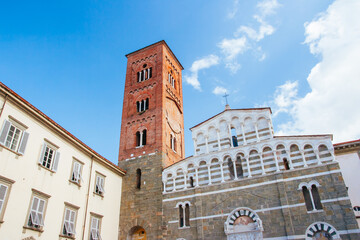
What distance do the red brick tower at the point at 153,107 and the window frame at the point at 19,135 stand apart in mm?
10247

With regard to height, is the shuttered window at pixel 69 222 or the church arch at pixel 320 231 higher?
the shuttered window at pixel 69 222

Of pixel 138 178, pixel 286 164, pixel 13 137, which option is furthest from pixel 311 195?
pixel 13 137

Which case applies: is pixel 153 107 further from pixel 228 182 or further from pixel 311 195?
pixel 311 195

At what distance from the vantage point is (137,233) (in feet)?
67.3

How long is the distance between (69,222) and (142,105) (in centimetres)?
1276

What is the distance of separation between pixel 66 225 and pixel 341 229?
14414 mm

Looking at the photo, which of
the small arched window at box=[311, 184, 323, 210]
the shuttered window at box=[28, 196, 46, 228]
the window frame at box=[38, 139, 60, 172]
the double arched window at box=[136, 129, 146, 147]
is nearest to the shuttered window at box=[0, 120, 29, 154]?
the window frame at box=[38, 139, 60, 172]

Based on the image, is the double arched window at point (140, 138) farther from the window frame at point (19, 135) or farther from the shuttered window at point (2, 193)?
the shuttered window at point (2, 193)

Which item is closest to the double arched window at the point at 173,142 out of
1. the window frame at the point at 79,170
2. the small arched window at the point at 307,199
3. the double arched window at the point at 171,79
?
the double arched window at the point at 171,79

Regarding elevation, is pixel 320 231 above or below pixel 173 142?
below

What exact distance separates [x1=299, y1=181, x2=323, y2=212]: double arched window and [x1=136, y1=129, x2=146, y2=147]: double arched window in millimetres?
12666

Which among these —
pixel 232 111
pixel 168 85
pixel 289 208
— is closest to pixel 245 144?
pixel 232 111

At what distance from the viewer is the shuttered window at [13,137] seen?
515 inches

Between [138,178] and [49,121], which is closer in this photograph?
[49,121]
